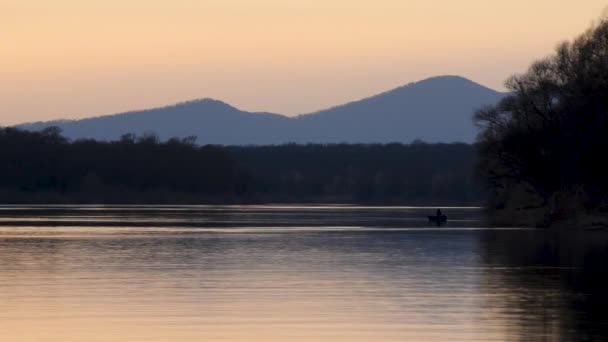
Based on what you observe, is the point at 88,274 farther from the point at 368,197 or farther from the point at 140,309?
the point at 368,197

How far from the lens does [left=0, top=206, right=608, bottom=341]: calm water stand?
21766 millimetres

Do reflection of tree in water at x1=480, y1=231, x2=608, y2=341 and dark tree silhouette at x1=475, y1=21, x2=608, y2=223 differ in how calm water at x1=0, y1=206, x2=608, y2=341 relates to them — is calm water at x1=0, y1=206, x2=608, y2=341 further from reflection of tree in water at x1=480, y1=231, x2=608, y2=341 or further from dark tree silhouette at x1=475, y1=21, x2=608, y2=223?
dark tree silhouette at x1=475, y1=21, x2=608, y2=223

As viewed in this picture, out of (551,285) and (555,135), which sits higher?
(555,135)

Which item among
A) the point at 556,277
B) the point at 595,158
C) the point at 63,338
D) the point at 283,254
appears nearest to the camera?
the point at 63,338

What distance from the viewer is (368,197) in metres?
185

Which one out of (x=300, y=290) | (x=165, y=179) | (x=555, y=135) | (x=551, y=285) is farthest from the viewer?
(x=165, y=179)

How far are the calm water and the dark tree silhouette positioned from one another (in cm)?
2083

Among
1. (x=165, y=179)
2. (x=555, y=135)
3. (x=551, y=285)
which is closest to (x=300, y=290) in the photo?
(x=551, y=285)

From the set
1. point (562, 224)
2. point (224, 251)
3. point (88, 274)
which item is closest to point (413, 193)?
point (562, 224)

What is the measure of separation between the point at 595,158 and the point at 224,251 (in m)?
31.5

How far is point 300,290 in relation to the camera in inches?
1136

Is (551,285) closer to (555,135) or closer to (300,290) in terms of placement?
(300,290)

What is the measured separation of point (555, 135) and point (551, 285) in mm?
48273

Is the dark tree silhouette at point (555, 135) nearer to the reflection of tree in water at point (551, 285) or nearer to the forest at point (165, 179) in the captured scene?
the reflection of tree in water at point (551, 285)
